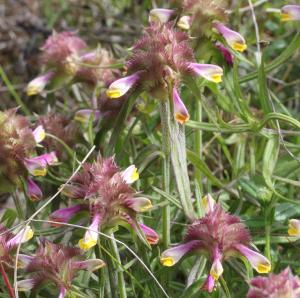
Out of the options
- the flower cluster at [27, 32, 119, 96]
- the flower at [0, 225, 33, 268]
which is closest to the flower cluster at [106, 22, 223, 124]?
the flower at [0, 225, 33, 268]

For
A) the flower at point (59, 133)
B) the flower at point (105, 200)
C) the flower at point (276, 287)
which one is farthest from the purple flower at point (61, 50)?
the flower at point (276, 287)

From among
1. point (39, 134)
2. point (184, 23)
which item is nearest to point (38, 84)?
point (39, 134)

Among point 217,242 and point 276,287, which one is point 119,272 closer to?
point 217,242

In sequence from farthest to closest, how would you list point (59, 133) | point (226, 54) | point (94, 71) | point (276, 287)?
1. point (94, 71)
2. point (59, 133)
3. point (226, 54)
4. point (276, 287)

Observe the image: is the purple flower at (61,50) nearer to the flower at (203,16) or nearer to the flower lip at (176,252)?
the flower at (203,16)

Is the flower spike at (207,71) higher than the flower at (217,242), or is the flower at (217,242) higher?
the flower spike at (207,71)

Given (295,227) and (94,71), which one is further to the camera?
(94,71)
